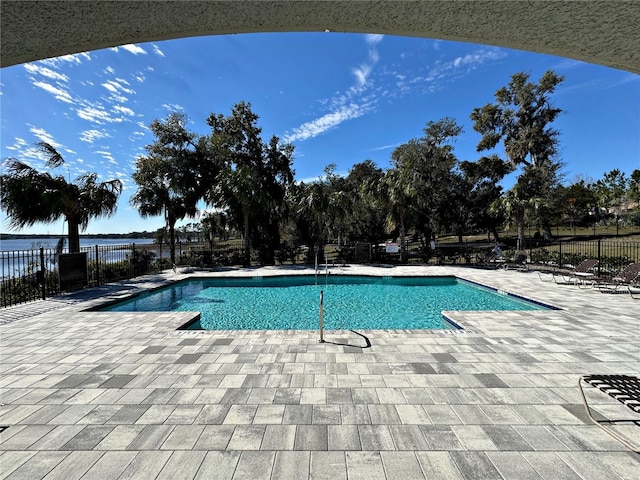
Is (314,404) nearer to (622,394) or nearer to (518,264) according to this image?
(622,394)

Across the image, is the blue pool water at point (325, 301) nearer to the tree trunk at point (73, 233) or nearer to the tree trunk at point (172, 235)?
the tree trunk at point (73, 233)

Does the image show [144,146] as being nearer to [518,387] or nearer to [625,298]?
[518,387]

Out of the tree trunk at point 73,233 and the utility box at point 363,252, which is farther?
the utility box at point 363,252

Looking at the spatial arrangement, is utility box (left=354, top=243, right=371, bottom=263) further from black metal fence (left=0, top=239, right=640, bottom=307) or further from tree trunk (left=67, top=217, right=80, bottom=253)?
tree trunk (left=67, top=217, right=80, bottom=253)

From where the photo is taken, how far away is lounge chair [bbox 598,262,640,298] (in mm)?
8703

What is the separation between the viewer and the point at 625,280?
8.73 meters

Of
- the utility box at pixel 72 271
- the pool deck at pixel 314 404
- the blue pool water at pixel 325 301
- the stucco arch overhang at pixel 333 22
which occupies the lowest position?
the blue pool water at pixel 325 301

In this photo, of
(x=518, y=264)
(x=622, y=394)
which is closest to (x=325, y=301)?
(x=622, y=394)

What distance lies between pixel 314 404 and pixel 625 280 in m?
10.8

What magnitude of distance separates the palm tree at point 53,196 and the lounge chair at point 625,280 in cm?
1914

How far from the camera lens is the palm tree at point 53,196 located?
10438mm

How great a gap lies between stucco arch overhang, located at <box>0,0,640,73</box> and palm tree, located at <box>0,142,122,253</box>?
36.9 ft

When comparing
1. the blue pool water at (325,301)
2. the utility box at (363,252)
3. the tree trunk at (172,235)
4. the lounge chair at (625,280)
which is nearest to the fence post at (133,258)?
the tree trunk at (172,235)

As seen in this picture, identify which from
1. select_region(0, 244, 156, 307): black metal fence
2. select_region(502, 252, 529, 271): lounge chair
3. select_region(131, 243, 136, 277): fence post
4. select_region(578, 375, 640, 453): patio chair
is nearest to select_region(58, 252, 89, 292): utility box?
select_region(0, 244, 156, 307): black metal fence
